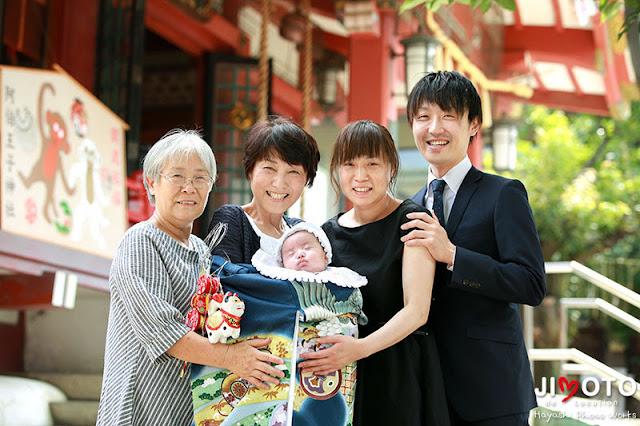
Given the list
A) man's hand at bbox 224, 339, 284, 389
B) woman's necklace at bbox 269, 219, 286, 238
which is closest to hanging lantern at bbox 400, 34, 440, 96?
woman's necklace at bbox 269, 219, 286, 238

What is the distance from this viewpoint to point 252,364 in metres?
1.77

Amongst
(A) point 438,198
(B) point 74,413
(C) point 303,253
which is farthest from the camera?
(B) point 74,413

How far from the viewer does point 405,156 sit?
39.3 feet

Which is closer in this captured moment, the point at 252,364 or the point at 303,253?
the point at 252,364

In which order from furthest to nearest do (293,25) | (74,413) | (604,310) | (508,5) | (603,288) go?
(293,25) < (74,413) < (604,310) < (603,288) < (508,5)

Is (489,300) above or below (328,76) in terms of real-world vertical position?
below

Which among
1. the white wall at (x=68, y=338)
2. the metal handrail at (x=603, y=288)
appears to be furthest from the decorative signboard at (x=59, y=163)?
the metal handrail at (x=603, y=288)

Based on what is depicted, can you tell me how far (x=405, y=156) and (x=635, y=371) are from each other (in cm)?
512

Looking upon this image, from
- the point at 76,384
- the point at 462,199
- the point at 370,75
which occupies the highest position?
the point at 370,75

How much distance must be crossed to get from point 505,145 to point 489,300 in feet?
21.4

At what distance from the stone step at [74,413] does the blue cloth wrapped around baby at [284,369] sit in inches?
125

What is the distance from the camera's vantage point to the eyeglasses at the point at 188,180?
1.94m

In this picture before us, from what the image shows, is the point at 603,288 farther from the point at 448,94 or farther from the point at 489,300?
the point at 448,94

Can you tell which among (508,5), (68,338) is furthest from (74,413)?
(508,5)
